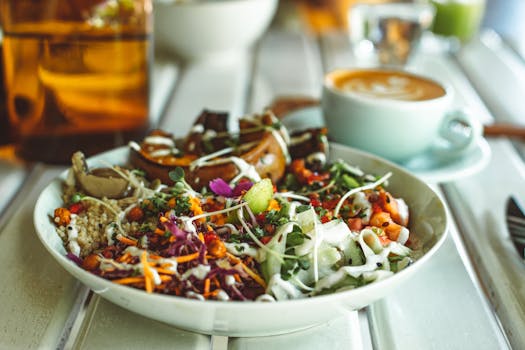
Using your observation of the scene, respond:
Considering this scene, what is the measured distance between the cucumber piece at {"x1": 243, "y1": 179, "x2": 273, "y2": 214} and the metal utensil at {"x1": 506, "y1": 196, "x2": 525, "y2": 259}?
446 millimetres

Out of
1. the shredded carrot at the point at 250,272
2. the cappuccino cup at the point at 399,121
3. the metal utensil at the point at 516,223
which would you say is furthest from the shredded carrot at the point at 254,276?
the cappuccino cup at the point at 399,121

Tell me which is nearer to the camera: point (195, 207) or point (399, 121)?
point (195, 207)

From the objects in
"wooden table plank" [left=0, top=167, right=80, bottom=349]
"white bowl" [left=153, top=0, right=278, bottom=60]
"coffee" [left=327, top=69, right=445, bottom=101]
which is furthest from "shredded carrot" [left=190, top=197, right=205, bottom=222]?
"white bowl" [left=153, top=0, right=278, bottom=60]

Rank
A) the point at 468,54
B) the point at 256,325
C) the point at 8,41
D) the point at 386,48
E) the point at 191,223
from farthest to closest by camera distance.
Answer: the point at 468,54 → the point at 386,48 → the point at 8,41 → the point at 191,223 → the point at 256,325

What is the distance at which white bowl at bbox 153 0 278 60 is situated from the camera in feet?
6.22

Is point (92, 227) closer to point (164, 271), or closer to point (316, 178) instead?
point (164, 271)

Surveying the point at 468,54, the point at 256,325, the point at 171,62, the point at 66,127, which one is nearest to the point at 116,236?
the point at 256,325

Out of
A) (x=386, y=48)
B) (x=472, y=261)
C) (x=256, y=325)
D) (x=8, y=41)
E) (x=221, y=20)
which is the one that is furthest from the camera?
(x=386, y=48)

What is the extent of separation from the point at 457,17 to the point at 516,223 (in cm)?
A: 129

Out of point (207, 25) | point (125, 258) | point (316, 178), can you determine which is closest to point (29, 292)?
point (125, 258)

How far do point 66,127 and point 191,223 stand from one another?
0.63 meters

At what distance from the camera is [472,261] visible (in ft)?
3.67

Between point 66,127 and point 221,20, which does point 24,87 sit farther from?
point 221,20

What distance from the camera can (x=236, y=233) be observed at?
35.7 inches
